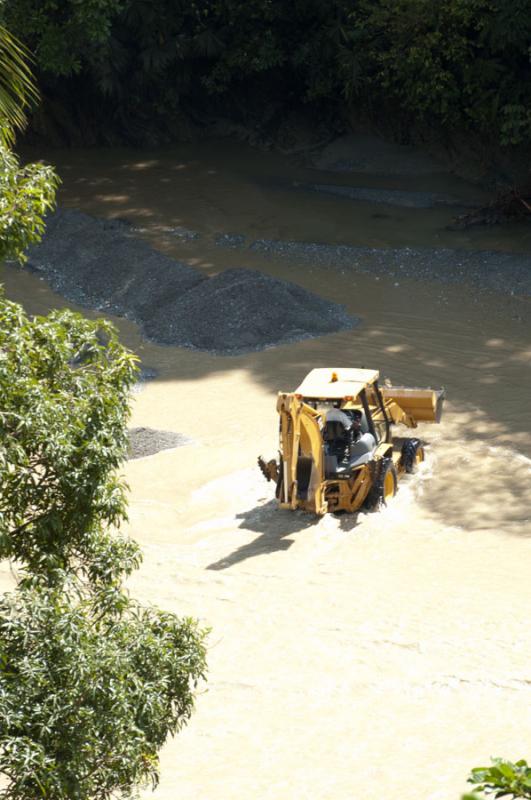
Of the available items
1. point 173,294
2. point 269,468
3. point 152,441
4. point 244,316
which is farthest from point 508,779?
point 173,294

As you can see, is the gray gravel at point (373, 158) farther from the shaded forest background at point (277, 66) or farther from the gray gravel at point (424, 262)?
the gray gravel at point (424, 262)

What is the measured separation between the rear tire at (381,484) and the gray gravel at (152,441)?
4393 mm

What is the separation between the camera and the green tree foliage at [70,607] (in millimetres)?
6352

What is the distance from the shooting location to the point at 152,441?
18.8 metres

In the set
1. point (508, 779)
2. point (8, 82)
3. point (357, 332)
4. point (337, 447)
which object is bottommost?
point (337, 447)

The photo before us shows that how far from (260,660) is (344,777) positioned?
7.21 ft

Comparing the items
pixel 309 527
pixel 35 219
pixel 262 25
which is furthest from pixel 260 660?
pixel 262 25

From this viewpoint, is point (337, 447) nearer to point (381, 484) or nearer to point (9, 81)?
point (381, 484)

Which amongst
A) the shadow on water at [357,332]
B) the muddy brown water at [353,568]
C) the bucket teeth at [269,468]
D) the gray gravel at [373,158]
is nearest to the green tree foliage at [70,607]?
the muddy brown water at [353,568]

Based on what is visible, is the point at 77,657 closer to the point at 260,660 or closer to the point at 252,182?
the point at 260,660

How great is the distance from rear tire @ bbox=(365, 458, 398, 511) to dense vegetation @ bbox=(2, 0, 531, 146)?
1715 centimetres

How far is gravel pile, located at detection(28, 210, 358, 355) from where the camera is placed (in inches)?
957

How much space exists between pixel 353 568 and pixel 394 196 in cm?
2147

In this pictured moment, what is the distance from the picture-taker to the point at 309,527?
49.3 feet
